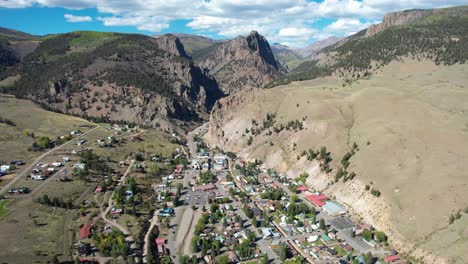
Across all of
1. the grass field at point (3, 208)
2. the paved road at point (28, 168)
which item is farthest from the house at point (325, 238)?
the paved road at point (28, 168)

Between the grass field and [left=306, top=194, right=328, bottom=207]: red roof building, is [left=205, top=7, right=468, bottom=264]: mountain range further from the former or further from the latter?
A: the grass field

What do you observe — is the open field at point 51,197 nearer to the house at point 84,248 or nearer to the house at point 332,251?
the house at point 84,248

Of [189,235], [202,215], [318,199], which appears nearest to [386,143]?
[318,199]

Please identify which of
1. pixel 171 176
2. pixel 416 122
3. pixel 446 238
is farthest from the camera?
pixel 171 176

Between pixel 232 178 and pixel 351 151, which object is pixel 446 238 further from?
pixel 232 178

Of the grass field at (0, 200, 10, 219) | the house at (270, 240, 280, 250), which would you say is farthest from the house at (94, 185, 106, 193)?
the house at (270, 240, 280, 250)

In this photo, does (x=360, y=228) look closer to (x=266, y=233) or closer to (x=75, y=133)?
(x=266, y=233)

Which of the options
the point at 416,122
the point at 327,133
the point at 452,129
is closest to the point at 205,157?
the point at 327,133
